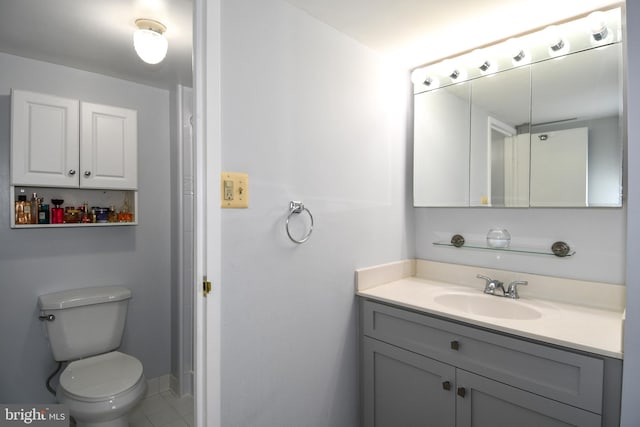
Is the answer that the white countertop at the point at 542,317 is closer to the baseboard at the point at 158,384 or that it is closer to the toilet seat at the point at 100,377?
the toilet seat at the point at 100,377

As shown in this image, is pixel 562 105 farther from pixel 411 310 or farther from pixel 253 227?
pixel 253 227

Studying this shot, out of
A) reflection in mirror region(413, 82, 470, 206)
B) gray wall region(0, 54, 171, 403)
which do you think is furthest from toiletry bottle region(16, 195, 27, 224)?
reflection in mirror region(413, 82, 470, 206)

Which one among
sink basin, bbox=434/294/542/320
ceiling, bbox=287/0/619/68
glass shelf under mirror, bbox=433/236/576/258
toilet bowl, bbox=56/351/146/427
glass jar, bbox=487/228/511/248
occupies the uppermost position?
ceiling, bbox=287/0/619/68

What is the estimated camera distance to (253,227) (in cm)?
128

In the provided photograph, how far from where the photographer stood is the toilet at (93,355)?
164 centimetres

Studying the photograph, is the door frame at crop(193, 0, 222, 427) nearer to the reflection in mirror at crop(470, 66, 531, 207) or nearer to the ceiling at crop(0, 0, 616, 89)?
the ceiling at crop(0, 0, 616, 89)

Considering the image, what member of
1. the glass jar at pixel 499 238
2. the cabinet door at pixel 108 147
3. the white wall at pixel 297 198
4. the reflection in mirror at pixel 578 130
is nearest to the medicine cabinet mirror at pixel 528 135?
the reflection in mirror at pixel 578 130

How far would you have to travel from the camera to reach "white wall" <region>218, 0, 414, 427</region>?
4.04 ft

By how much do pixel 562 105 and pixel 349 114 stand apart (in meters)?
0.95

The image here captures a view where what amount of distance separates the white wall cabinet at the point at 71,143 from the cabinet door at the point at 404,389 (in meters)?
1.82

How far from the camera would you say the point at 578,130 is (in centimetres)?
144

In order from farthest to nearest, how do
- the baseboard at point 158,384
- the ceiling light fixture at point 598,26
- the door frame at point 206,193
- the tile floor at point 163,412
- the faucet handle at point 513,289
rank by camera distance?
the baseboard at point 158,384
the tile floor at point 163,412
the faucet handle at point 513,289
the ceiling light fixture at point 598,26
the door frame at point 206,193

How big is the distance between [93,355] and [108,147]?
1.28m

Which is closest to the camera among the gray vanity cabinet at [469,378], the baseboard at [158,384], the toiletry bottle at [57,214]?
the gray vanity cabinet at [469,378]
